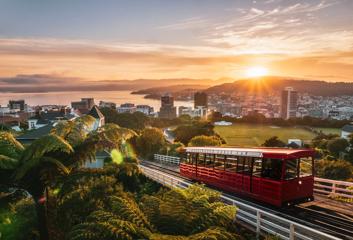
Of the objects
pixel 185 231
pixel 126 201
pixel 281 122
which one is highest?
pixel 126 201

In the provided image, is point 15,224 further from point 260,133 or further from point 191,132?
point 260,133

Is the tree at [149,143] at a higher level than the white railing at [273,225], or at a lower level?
lower

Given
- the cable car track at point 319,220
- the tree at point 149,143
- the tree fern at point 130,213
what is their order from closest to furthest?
the tree fern at point 130,213, the cable car track at point 319,220, the tree at point 149,143

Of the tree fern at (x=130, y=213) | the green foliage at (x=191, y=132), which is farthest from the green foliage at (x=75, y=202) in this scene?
the green foliage at (x=191, y=132)

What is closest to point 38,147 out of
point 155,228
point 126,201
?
point 126,201

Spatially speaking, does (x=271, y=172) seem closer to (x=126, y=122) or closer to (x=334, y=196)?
(x=334, y=196)

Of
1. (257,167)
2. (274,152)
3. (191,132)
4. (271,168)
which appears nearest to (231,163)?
(257,167)

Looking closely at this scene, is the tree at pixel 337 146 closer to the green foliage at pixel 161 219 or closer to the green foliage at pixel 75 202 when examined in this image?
the green foliage at pixel 75 202

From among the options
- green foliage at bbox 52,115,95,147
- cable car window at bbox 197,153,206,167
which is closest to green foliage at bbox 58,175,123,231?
green foliage at bbox 52,115,95,147
